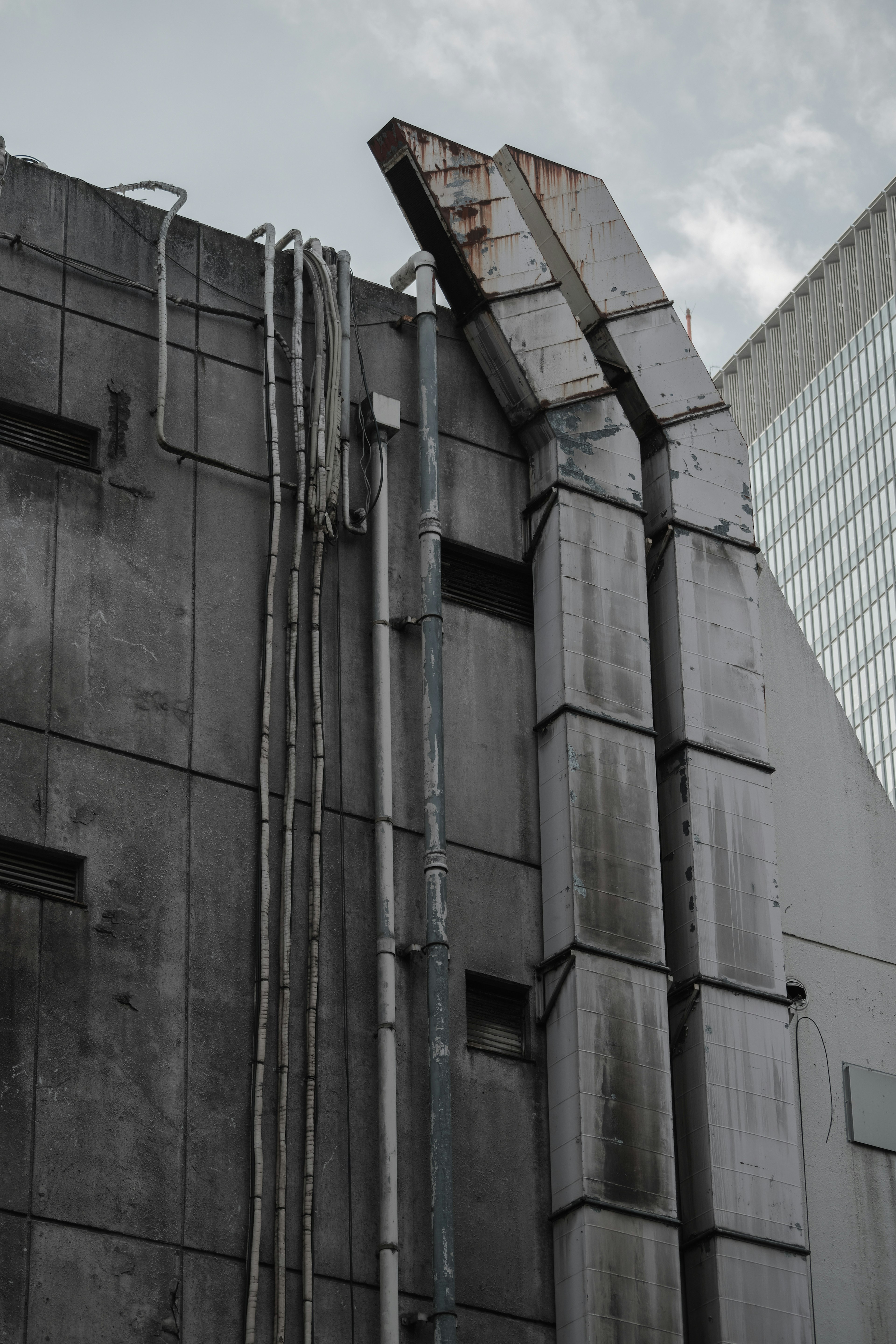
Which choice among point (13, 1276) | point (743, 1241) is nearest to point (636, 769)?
point (743, 1241)

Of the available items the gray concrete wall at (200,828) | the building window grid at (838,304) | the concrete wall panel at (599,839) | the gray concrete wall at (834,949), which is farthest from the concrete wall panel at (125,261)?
the building window grid at (838,304)

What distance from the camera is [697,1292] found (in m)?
17.1

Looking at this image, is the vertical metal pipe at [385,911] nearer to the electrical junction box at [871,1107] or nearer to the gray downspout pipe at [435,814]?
the gray downspout pipe at [435,814]

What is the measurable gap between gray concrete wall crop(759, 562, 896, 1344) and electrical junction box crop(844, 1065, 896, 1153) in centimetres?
8

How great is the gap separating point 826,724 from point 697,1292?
725cm

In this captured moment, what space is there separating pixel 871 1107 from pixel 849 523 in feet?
299

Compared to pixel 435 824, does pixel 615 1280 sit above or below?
below

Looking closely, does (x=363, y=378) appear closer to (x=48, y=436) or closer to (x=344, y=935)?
(x=48, y=436)

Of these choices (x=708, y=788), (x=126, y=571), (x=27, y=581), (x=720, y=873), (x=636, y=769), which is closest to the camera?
(x=27, y=581)

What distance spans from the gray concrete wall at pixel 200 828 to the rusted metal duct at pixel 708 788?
1452 millimetres

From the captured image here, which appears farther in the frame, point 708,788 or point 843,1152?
point 843,1152

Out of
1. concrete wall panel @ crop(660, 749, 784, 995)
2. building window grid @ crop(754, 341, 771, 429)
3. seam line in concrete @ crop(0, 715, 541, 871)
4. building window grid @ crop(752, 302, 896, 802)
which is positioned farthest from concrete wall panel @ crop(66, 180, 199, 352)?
building window grid @ crop(754, 341, 771, 429)

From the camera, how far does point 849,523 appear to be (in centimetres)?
10881

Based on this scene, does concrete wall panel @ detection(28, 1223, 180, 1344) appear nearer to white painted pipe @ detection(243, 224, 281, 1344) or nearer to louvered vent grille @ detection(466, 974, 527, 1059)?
white painted pipe @ detection(243, 224, 281, 1344)
